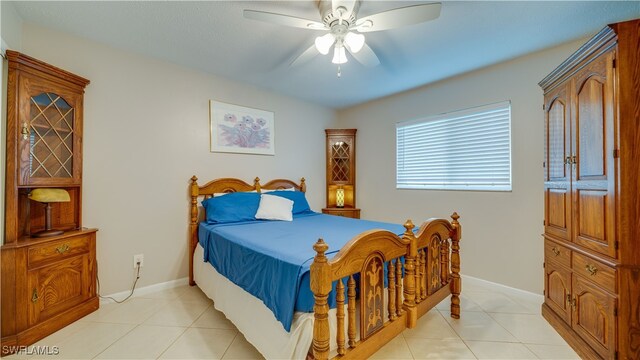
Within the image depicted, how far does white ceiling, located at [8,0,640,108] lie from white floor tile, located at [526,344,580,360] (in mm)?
2473

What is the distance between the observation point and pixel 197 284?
109 inches

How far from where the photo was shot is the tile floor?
171cm

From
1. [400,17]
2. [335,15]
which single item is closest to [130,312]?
[335,15]

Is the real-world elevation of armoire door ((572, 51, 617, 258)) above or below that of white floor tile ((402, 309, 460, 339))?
above

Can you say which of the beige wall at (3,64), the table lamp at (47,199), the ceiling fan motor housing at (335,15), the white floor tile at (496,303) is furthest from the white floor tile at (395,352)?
the beige wall at (3,64)

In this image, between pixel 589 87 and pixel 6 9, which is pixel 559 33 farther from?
pixel 6 9

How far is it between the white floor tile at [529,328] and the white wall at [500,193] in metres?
0.51

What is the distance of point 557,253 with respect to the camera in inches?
78.6

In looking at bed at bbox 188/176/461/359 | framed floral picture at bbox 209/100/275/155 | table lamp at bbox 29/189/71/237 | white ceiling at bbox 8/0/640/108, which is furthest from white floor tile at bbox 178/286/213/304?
white ceiling at bbox 8/0/640/108

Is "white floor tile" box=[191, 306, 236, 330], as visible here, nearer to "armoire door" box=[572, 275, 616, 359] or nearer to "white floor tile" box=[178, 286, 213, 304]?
"white floor tile" box=[178, 286, 213, 304]

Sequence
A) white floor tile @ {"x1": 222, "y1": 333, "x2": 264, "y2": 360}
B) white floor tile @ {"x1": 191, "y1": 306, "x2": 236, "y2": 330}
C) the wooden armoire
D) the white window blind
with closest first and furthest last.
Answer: the wooden armoire → white floor tile @ {"x1": 222, "y1": 333, "x2": 264, "y2": 360} → white floor tile @ {"x1": 191, "y1": 306, "x2": 236, "y2": 330} → the white window blind

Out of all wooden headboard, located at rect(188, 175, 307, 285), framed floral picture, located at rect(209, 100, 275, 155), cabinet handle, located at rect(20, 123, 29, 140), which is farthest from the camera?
framed floral picture, located at rect(209, 100, 275, 155)

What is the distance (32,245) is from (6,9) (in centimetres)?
170

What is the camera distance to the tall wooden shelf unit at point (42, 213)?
1742mm
